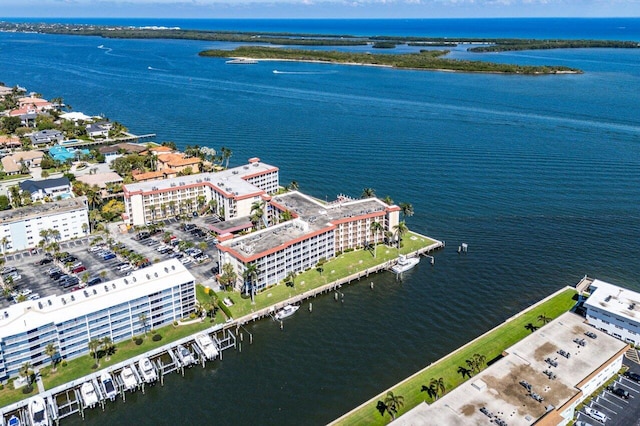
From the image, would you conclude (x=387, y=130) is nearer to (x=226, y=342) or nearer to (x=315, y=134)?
(x=315, y=134)

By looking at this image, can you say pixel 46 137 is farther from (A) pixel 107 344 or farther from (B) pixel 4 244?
(A) pixel 107 344

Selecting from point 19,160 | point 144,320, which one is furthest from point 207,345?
point 19,160

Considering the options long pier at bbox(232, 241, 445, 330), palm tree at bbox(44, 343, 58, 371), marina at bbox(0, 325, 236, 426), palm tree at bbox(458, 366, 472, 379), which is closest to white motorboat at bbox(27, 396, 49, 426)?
marina at bbox(0, 325, 236, 426)

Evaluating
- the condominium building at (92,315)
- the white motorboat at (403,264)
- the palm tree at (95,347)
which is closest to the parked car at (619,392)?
the white motorboat at (403,264)

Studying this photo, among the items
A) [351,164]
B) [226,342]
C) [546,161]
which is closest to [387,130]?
[351,164]

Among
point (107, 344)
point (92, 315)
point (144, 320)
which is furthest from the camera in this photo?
point (144, 320)

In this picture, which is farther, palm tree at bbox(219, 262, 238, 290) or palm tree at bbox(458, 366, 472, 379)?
palm tree at bbox(219, 262, 238, 290)

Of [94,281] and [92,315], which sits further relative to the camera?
[94,281]

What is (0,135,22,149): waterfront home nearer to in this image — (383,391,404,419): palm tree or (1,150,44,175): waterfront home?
(1,150,44,175): waterfront home
